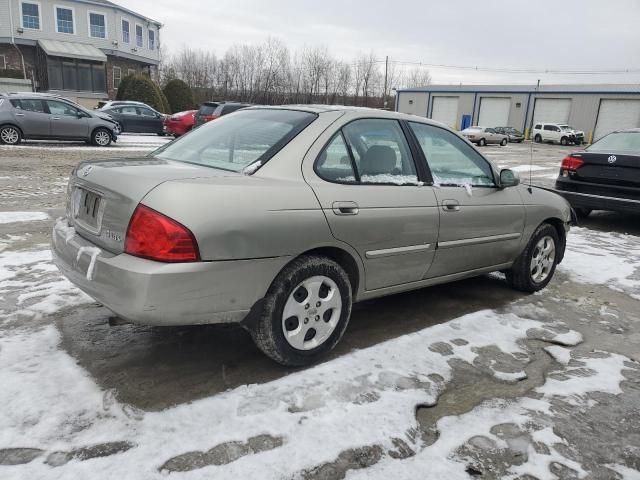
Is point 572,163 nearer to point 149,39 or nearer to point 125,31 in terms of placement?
point 125,31

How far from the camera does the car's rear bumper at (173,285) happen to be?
260 cm

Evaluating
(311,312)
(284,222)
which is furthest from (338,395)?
(284,222)

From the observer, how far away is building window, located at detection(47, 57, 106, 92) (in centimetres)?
3678

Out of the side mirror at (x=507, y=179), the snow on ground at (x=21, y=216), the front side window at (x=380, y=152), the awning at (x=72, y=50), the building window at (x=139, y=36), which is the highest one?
the building window at (x=139, y=36)

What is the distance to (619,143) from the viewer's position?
8156 millimetres

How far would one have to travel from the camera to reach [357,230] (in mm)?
3264

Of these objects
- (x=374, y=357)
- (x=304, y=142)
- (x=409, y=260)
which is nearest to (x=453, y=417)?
(x=374, y=357)

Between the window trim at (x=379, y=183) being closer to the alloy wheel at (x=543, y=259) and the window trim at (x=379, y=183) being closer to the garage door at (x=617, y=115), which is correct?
the alloy wheel at (x=543, y=259)

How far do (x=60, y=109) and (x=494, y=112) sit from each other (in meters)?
46.1

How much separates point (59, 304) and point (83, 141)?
14618 millimetres

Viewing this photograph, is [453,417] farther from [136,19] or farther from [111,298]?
[136,19]

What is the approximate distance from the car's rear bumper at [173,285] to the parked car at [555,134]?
44758 mm

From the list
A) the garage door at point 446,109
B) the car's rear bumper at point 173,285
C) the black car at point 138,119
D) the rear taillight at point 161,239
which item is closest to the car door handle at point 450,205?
the car's rear bumper at point 173,285

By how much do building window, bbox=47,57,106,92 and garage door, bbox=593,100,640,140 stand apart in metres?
41.7
